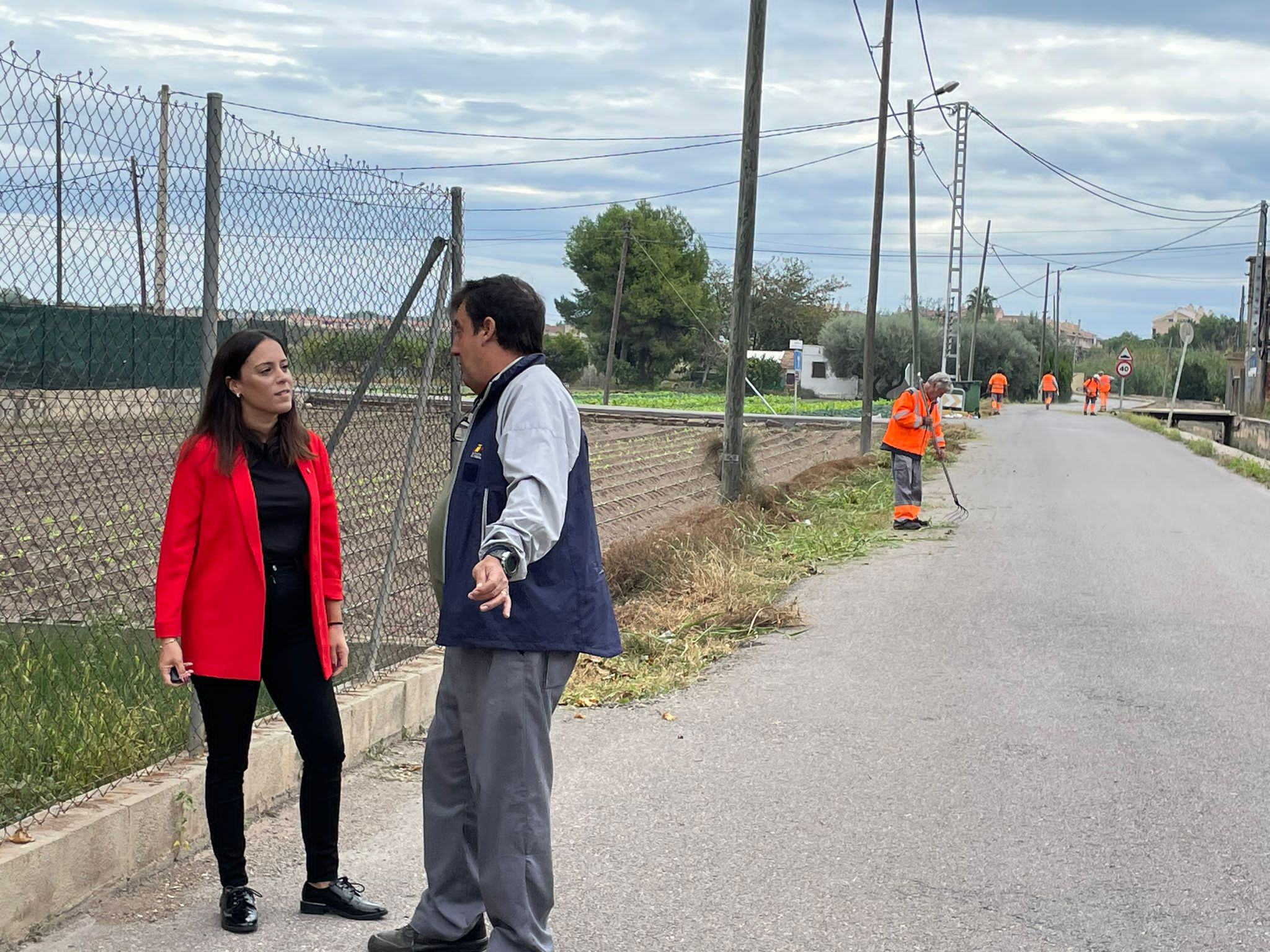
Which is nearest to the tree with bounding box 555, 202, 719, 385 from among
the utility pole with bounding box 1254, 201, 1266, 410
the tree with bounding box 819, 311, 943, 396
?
the tree with bounding box 819, 311, 943, 396

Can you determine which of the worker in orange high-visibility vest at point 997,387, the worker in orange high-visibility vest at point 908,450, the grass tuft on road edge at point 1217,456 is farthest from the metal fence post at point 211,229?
the worker in orange high-visibility vest at point 997,387

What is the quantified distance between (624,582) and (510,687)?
Answer: 7.23 metres

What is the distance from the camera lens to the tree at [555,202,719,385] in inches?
3629

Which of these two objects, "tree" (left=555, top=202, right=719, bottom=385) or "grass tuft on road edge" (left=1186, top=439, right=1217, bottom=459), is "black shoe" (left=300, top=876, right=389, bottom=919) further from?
"tree" (left=555, top=202, right=719, bottom=385)

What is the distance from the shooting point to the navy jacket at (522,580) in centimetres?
381

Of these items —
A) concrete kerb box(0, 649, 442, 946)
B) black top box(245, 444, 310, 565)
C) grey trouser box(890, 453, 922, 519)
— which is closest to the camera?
concrete kerb box(0, 649, 442, 946)

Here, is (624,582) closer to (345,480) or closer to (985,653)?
(985,653)

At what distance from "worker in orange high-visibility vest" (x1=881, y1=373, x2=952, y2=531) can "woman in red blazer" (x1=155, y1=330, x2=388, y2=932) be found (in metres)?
11.4

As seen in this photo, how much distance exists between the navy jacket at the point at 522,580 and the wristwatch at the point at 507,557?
0.18 metres

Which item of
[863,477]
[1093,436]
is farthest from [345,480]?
[1093,436]

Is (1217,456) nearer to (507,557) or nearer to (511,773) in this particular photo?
(511,773)

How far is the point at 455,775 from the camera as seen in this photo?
4121 mm

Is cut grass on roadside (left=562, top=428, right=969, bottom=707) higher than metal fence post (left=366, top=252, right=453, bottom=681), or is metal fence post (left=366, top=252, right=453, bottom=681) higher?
metal fence post (left=366, top=252, right=453, bottom=681)

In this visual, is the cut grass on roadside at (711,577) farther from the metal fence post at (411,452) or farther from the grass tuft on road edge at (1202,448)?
the grass tuft on road edge at (1202,448)
